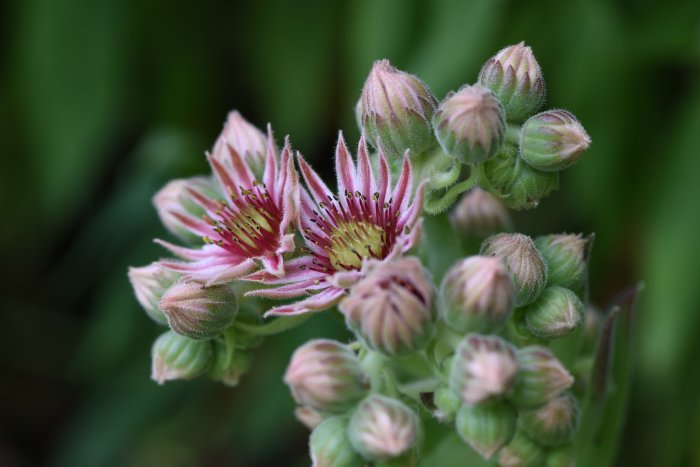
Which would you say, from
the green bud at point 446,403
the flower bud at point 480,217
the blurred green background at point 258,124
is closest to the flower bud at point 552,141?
the flower bud at point 480,217

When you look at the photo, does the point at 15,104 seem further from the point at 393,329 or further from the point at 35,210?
the point at 393,329

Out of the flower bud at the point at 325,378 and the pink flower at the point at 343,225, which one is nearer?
the flower bud at the point at 325,378

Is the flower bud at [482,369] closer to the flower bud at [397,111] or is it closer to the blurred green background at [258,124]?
the flower bud at [397,111]

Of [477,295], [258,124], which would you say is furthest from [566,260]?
[258,124]

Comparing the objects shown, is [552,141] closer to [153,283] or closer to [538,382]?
[538,382]

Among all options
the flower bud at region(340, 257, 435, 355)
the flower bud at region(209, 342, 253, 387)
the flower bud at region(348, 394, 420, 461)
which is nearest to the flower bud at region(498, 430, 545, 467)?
the flower bud at region(348, 394, 420, 461)

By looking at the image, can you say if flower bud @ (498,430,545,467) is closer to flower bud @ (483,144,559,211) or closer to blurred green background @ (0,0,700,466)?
flower bud @ (483,144,559,211)

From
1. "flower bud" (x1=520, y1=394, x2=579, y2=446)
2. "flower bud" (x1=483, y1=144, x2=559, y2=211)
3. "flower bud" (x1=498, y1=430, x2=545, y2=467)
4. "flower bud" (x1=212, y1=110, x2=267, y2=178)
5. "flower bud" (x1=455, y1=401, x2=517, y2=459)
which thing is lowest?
"flower bud" (x1=498, y1=430, x2=545, y2=467)
